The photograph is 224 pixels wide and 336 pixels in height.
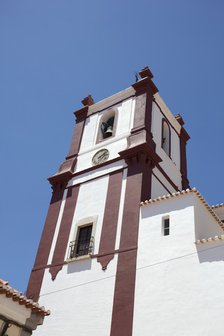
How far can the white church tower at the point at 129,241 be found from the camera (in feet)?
37.9

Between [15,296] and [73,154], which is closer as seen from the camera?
[15,296]

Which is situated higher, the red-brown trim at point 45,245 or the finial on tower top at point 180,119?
the finial on tower top at point 180,119

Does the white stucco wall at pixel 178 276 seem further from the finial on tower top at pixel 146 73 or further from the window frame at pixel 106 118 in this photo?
the finial on tower top at pixel 146 73

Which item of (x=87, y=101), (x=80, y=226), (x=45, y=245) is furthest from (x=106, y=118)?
(x=45, y=245)

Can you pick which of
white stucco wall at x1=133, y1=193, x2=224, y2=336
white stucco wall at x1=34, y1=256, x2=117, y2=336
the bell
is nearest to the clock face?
the bell

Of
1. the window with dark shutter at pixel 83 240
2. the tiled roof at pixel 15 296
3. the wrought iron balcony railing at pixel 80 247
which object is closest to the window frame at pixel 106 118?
the window with dark shutter at pixel 83 240

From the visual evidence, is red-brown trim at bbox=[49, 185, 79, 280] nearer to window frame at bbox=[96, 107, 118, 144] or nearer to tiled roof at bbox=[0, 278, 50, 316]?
window frame at bbox=[96, 107, 118, 144]

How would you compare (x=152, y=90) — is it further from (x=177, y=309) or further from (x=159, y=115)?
(x=177, y=309)

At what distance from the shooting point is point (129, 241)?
46.1 feet

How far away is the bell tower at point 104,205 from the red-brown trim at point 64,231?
0.05m

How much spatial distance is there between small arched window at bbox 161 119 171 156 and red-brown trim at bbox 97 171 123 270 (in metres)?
4.71

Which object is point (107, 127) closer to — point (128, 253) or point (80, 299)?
point (128, 253)

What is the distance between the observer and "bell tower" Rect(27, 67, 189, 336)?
13281 mm

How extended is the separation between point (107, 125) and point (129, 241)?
8941 millimetres
